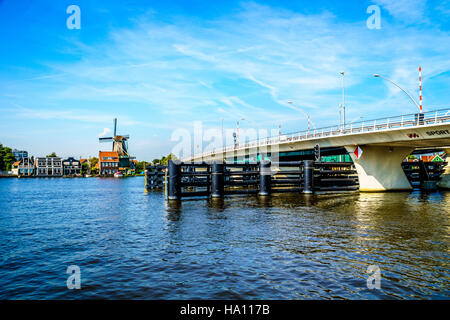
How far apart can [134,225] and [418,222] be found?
42.3ft

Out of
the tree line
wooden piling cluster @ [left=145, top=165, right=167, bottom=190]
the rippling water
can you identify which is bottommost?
the rippling water

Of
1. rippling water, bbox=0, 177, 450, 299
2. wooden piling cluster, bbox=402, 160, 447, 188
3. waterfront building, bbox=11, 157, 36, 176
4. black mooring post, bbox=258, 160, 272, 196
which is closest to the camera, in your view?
rippling water, bbox=0, 177, 450, 299

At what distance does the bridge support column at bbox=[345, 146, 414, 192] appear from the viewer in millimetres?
33344

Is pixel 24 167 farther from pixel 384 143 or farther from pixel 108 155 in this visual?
pixel 384 143

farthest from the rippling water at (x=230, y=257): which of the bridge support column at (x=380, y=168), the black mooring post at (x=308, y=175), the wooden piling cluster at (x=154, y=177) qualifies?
the wooden piling cluster at (x=154, y=177)

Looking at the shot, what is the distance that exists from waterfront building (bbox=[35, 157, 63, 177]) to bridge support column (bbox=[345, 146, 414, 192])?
17694cm

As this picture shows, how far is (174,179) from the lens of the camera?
2259cm

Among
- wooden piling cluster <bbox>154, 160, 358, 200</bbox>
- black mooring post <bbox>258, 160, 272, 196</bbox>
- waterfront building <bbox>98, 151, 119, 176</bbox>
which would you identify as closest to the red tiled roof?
waterfront building <bbox>98, 151, 119, 176</bbox>

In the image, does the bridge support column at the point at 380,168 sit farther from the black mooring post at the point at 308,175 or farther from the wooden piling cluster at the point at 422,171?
the black mooring post at the point at 308,175

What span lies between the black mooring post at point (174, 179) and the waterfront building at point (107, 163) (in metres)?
150

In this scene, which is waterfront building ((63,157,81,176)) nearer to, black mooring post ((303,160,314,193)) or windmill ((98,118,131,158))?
windmill ((98,118,131,158))

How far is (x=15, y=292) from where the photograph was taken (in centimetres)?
675

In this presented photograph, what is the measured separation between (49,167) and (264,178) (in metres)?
181


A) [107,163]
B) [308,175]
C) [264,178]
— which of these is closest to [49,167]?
[107,163]
